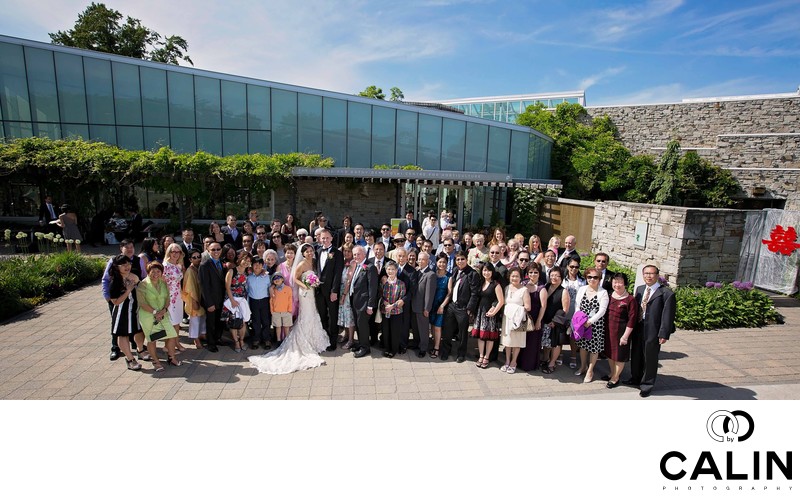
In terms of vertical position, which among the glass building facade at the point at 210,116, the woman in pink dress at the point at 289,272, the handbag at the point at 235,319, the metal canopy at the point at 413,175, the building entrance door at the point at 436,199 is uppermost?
the glass building facade at the point at 210,116

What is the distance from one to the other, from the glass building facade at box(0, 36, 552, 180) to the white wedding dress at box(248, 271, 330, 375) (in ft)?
39.3

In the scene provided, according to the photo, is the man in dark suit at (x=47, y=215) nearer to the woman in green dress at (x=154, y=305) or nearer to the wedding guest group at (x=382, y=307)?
the wedding guest group at (x=382, y=307)

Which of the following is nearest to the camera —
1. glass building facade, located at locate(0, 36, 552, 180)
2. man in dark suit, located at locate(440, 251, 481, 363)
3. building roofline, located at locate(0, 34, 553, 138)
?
man in dark suit, located at locate(440, 251, 481, 363)

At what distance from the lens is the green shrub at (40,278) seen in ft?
27.0

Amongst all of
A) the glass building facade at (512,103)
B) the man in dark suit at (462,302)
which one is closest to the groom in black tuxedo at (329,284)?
the man in dark suit at (462,302)

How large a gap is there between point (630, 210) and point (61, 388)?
1253cm

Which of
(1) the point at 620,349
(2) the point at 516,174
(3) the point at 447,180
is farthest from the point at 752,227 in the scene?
(2) the point at 516,174

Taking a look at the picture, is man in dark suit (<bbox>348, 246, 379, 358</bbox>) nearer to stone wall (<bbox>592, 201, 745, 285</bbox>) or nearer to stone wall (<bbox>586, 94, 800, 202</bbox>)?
stone wall (<bbox>592, 201, 745, 285</bbox>)

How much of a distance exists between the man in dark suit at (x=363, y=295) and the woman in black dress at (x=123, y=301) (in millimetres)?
3040

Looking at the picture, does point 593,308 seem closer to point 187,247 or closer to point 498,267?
point 498,267

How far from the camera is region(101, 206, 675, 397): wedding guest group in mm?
5719

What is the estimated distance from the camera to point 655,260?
34.2 ft

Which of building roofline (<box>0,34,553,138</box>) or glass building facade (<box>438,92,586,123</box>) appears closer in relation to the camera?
building roofline (<box>0,34,553,138</box>)

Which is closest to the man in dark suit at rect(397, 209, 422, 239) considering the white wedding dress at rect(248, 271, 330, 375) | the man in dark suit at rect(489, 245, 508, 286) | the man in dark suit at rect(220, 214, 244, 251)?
the man in dark suit at rect(489, 245, 508, 286)
